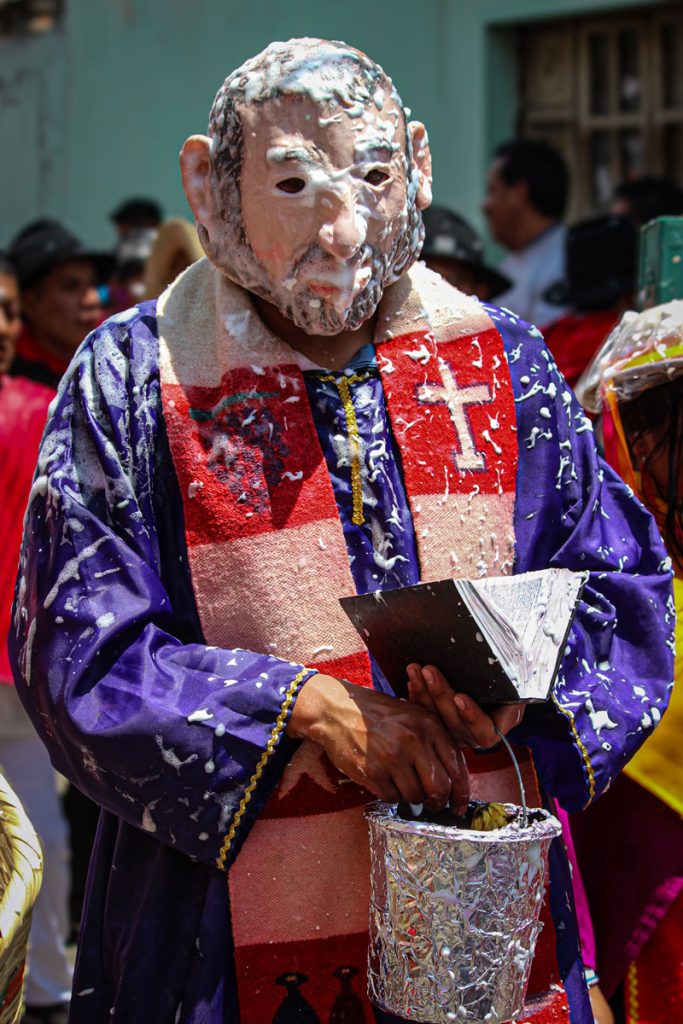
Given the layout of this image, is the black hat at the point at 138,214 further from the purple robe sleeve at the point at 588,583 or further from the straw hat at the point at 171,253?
the purple robe sleeve at the point at 588,583

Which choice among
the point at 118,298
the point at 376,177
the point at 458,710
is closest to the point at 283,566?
the point at 458,710

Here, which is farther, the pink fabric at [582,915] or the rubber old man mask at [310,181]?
the pink fabric at [582,915]

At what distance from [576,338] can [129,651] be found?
11.8 ft

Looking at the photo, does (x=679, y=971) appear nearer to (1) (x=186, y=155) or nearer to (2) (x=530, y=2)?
(1) (x=186, y=155)

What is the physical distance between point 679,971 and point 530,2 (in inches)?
264

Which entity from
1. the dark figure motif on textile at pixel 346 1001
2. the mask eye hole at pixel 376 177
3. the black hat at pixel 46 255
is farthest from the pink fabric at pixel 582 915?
the black hat at pixel 46 255

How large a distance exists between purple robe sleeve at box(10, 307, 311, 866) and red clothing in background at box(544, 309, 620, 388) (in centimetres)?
301

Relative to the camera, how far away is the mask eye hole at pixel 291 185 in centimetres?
220

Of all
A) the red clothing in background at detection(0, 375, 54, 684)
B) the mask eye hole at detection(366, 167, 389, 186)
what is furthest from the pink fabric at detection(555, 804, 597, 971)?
the red clothing in background at detection(0, 375, 54, 684)

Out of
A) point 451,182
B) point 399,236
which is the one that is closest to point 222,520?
point 399,236

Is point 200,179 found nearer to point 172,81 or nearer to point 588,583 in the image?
point 588,583

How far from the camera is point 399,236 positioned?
2.29 m

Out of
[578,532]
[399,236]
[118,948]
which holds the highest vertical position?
[399,236]

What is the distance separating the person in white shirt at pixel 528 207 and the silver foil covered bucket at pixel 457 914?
5080 mm
